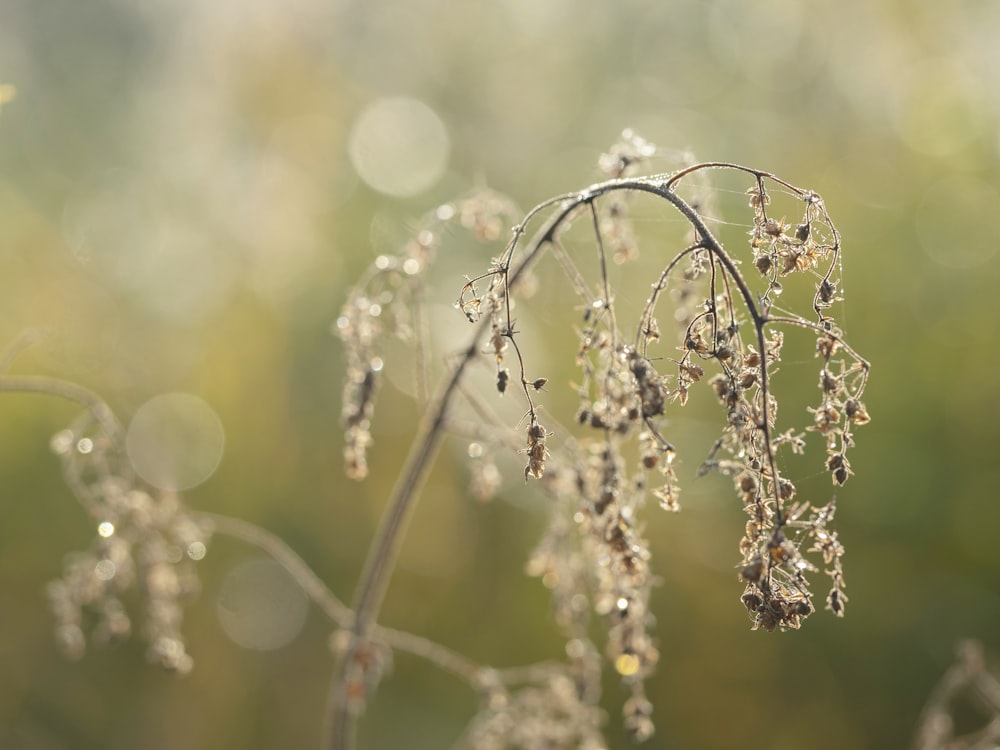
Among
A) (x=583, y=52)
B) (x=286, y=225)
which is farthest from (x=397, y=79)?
(x=286, y=225)

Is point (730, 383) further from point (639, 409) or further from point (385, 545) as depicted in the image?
point (385, 545)

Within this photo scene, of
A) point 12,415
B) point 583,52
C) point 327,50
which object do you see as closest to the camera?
point 12,415

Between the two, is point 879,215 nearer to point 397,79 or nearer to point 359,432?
point 359,432

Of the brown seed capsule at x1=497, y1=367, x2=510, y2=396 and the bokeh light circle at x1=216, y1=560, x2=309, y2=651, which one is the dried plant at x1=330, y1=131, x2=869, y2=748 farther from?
the bokeh light circle at x1=216, y1=560, x2=309, y2=651

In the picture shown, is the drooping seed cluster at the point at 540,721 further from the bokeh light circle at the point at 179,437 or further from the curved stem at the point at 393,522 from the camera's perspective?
the bokeh light circle at the point at 179,437

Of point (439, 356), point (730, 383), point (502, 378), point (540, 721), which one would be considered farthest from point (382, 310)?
point (439, 356)

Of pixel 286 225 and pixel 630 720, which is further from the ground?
pixel 286 225
